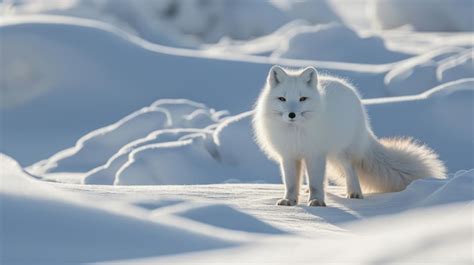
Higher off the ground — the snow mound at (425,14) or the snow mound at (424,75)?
the snow mound at (425,14)

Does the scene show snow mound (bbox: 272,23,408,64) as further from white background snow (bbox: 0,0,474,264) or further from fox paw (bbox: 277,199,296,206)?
fox paw (bbox: 277,199,296,206)

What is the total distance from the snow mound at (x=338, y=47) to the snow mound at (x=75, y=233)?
30.1 ft

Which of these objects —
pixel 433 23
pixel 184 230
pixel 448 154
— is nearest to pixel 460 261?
pixel 184 230

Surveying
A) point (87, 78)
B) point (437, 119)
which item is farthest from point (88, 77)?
point (437, 119)

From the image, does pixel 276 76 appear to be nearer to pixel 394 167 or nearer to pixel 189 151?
pixel 394 167

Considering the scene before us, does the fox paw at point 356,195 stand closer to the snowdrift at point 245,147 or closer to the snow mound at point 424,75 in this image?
the snowdrift at point 245,147

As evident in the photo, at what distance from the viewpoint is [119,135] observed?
7.72m

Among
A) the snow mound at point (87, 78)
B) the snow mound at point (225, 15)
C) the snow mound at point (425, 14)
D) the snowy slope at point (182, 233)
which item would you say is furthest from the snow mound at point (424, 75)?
the snow mound at point (225, 15)

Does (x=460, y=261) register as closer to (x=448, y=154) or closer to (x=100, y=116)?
(x=448, y=154)

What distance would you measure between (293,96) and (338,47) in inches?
310

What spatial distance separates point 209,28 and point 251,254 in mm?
20061

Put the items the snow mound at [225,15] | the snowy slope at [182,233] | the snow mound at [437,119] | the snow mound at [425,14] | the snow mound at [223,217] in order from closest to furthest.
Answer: the snowy slope at [182,233], the snow mound at [223,217], the snow mound at [437,119], the snow mound at [425,14], the snow mound at [225,15]

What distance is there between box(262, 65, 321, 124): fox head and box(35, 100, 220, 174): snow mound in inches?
128

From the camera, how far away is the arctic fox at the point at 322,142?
4.06 meters
